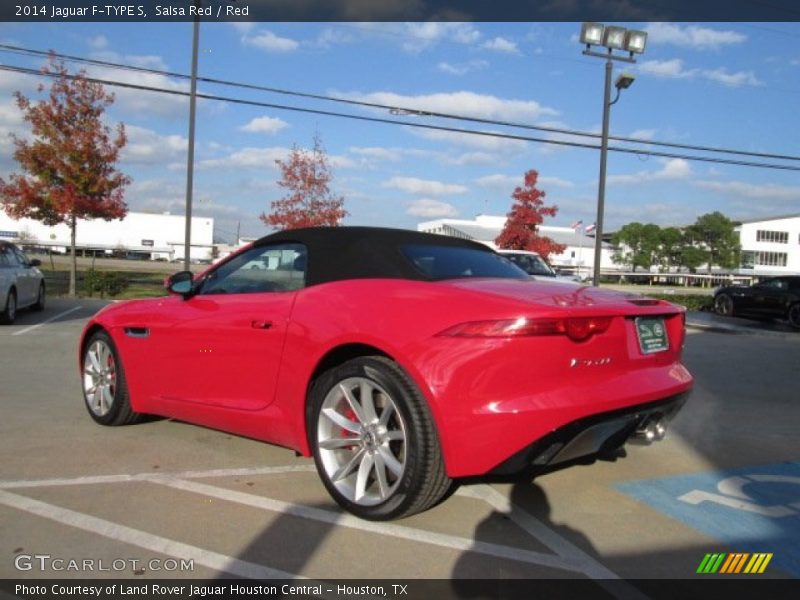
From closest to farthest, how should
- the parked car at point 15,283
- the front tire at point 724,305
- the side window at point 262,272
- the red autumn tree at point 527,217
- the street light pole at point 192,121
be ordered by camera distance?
the side window at point 262,272 < the parked car at point 15,283 < the street light pole at point 192,121 < the front tire at point 724,305 < the red autumn tree at point 527,217

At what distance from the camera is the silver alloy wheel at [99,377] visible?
5020mm

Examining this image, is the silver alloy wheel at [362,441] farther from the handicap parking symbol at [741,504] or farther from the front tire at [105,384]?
the front tire at [105,384]

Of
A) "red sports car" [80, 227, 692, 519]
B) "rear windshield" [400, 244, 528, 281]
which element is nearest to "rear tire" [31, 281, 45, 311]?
"red sports car" [80, 227, 692, 519]

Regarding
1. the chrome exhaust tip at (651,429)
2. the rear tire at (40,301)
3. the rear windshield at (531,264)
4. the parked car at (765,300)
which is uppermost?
the rear windshield at (531,264)

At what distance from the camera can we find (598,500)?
3.74 metres

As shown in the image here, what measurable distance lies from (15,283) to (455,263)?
1064 cm

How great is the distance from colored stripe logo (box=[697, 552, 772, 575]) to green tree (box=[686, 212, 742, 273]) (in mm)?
94898

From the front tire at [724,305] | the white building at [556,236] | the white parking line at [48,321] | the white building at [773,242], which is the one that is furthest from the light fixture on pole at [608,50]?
the white building at [773,242]

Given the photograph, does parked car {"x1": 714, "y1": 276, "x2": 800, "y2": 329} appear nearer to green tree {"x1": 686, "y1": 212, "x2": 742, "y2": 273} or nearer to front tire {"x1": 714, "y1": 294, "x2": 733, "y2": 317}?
front tire {"x1": 714, "y1": 294, "x2": 733, "y2": 317}

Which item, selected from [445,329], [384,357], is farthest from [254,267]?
[445,329]

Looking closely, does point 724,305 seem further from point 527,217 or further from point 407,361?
point 407,361

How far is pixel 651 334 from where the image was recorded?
11.5 feet

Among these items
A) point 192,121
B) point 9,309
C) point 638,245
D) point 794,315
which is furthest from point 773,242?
point 9,309

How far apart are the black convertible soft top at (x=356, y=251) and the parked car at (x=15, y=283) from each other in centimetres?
925
